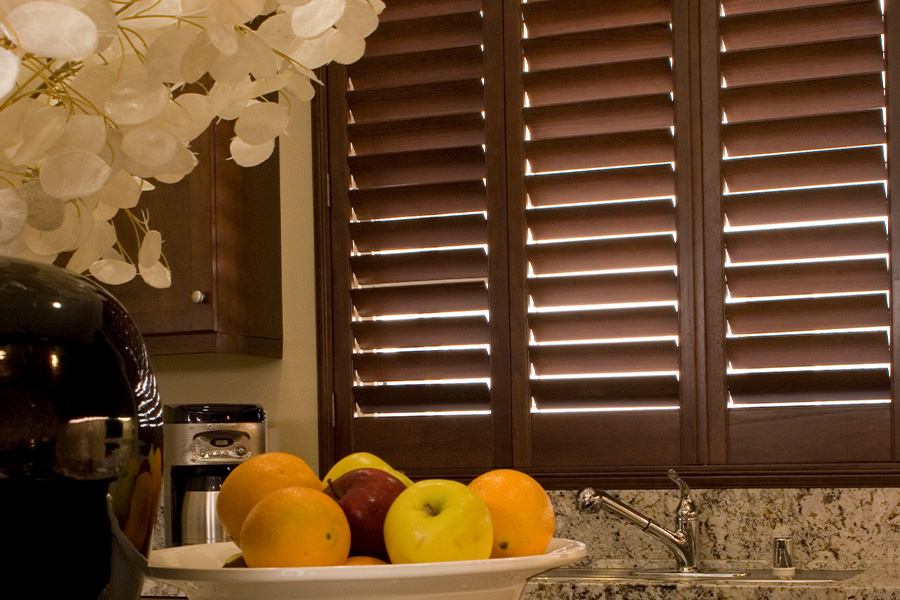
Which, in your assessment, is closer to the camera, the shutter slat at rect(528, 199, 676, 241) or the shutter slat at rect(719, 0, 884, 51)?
the shutter slat at rect(719, 0, 884, 51)

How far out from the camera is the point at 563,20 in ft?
8.77

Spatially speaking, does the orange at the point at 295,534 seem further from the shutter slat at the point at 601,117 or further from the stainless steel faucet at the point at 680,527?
the shutter slat at the point at 601,117

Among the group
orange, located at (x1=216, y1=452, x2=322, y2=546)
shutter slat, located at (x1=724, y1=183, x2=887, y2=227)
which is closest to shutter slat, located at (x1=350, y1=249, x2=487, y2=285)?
shutter slat, located at (x1=724, y1=183, x2=887, y2=227)

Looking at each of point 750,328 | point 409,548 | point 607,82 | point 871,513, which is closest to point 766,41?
point 607,82

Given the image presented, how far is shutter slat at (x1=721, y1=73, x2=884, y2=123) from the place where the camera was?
243cm

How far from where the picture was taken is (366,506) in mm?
580

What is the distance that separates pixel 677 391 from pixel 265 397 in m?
1.22

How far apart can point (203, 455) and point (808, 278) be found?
5.17 ft

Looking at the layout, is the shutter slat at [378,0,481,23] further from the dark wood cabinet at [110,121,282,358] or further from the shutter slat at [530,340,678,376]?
the shutter slat at [530,340,678,376]

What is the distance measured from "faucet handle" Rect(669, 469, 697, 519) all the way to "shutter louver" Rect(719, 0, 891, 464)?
0.18 m

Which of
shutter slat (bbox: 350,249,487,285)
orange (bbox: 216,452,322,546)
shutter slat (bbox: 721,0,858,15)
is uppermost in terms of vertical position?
shutter slat (bbox: 721,0,858,15)

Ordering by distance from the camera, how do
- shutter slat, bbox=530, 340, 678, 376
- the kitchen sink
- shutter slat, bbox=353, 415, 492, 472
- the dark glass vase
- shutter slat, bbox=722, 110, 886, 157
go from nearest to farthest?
1. the dark glass vase
2. the kitchen sink
3. shutter slat, bbox=722, 110, 886, 157
4. shutter slat, bbox=530, 340, 678, 376
5. shutter slat, bbox=353, 415, 492, 472

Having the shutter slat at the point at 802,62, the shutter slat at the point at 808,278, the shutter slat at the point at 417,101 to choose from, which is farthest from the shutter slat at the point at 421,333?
the shutter slat at the point at 802,62

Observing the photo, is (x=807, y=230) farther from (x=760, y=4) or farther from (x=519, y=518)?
(x=519, y=518)
